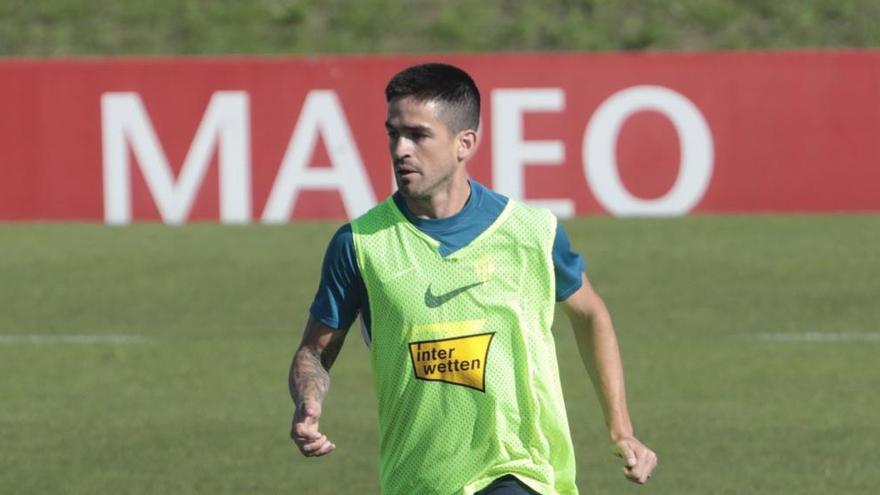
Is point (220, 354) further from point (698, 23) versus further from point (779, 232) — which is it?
point (698, 23)

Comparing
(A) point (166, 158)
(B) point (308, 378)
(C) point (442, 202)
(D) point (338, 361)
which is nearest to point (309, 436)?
(B) point (308, 378)

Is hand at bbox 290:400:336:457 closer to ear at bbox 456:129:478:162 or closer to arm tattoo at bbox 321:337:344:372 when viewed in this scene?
arm tattoo at bbox 321:337:344:372

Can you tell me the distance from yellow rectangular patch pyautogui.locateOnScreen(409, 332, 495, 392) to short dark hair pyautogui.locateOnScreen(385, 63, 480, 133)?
0.57 m

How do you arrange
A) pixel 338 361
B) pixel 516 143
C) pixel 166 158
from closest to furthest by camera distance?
pixel 338 361
pixel 516 143
pixel 166 158

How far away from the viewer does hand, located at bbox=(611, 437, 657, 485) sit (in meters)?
5.08

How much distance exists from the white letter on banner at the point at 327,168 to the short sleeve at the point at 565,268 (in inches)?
568

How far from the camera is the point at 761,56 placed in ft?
65.1

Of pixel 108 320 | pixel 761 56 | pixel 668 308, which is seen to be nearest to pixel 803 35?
pixel 761 56

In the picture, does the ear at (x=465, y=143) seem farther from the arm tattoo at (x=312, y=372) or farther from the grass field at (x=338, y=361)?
the grass field at (x=338, y=361)

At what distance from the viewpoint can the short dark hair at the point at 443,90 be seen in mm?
5066

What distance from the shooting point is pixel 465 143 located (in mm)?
5129

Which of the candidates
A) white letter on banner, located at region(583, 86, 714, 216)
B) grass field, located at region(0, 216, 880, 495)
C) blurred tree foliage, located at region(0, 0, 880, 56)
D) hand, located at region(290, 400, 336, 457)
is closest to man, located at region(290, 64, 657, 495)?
hand, located at region(290, 400, 336, 457)

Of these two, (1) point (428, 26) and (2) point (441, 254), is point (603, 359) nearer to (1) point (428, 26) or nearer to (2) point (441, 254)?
(2) point (441, 254)

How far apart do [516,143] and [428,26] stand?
6.98m
